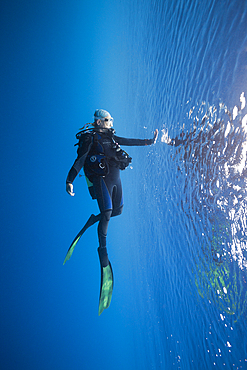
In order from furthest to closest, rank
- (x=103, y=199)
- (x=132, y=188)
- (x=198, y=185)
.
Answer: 1. (x=132, y=188)
2. (x=103, y=199)
3. (x=198, y=185)

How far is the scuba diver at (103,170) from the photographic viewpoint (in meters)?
0.69

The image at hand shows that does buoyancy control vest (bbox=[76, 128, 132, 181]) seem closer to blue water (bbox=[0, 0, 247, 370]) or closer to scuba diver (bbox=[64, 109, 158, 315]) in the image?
scuba diver (bbox=[64, 109, 158, 315])

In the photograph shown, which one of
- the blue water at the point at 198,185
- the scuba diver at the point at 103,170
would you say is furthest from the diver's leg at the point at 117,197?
the blue water at the point at 198,185

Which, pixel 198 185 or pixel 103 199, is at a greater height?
pixel 103 199

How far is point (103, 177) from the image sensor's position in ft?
2.31

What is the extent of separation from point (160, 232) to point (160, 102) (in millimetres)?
548

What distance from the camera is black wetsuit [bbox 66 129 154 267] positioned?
2.26 feet

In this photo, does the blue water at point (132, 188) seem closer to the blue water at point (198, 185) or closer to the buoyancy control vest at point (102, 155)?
the blue water at point (198, 185)

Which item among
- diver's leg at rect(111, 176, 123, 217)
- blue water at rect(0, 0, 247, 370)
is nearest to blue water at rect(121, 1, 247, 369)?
blue water at rect(0, 0, 247, 370)

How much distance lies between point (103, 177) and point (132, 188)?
65 centimetres

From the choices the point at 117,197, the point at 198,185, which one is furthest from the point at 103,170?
the point at 198,185

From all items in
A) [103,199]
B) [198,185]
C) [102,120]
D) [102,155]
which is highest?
[102,120]

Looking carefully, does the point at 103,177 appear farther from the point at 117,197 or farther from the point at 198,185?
the point at 198,185

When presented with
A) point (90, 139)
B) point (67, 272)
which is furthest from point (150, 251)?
point (90, 139)
